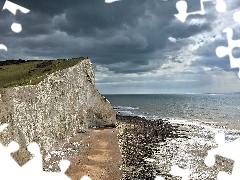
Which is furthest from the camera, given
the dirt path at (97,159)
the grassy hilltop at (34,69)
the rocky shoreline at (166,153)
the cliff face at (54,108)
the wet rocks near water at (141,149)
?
the grassy hilltop at (34,69)

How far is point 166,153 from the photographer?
97.7ft

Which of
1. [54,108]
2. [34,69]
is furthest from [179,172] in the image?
[34,69]

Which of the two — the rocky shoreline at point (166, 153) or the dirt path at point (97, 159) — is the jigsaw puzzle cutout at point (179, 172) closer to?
the rocky shoreline at point (166, 153)

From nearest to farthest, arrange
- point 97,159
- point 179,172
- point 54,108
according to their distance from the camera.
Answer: point 179,172
point 97,159
point 54,108

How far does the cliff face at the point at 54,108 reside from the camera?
715 inches

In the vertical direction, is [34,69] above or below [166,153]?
above

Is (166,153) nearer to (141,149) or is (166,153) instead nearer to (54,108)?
(141,149)

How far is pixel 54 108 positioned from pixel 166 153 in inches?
464

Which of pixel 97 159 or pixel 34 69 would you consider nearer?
pixel 97 159

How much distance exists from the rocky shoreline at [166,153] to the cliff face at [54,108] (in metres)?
5.17

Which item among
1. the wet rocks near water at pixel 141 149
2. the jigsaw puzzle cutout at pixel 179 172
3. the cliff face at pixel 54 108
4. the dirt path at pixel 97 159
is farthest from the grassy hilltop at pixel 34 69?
the jigsaw puzzle cutout at pixel 179 172

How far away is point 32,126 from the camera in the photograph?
20672 mm

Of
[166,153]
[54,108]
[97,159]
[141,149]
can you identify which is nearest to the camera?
[97,159]

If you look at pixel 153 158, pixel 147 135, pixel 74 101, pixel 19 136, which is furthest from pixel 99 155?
pixel 147 135
